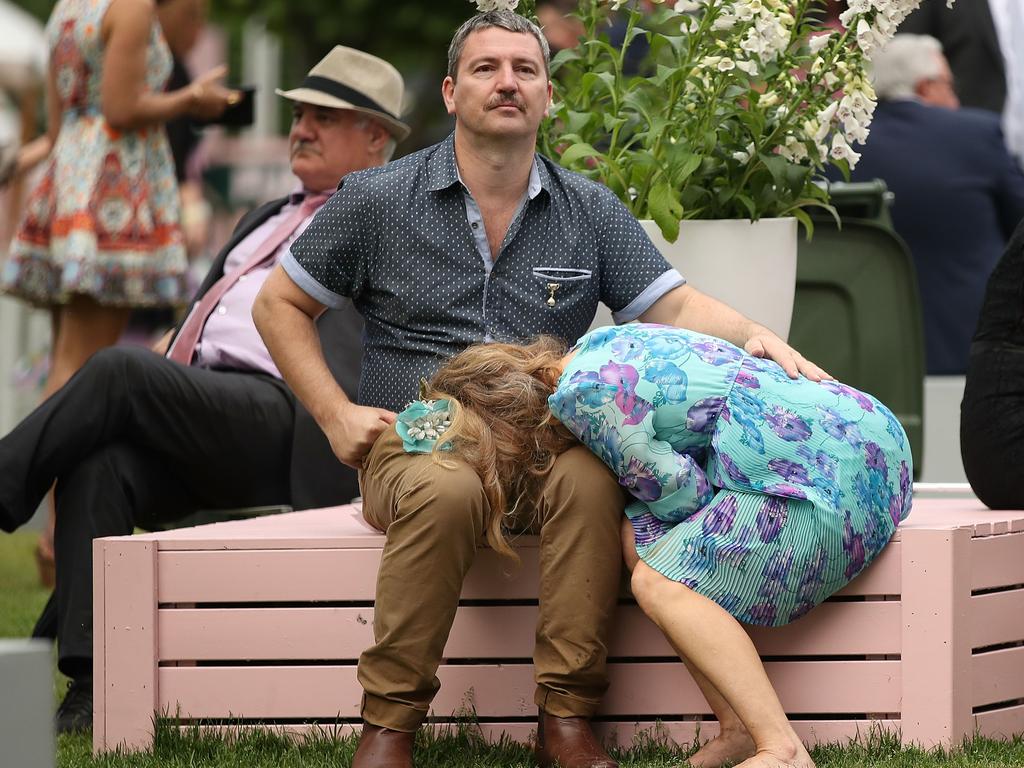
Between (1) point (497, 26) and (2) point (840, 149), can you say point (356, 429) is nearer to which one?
(1) point (497, 26)

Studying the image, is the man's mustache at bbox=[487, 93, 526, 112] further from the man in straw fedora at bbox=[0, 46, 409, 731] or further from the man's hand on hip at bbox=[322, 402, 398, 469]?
the man in straw fedora at bbox=[0, 46, 409, 731]

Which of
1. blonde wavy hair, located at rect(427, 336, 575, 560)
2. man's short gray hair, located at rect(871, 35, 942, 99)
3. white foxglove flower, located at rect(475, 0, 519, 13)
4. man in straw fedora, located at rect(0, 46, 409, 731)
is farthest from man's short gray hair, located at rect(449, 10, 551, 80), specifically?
man's short gray hair, located at rect(871, 35, 942, 99)

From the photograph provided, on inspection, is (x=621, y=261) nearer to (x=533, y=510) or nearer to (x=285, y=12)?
(x=533, y=510)

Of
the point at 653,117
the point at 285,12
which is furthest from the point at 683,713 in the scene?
the point at 285,12

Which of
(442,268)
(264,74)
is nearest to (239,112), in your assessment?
(442,268)

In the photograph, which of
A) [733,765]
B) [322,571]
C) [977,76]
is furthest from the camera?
[977,76]

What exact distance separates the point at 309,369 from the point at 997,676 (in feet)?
5.04

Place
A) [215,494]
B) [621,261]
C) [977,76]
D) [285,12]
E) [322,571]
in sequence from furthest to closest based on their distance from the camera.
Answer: [285,12], [977,76], [215,494], [621,261], [322,571]

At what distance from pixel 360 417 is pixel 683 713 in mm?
876

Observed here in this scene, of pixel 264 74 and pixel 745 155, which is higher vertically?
pixel 745 155

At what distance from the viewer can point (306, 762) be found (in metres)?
3.29

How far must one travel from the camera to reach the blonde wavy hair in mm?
3320

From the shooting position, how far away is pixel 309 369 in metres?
3.69

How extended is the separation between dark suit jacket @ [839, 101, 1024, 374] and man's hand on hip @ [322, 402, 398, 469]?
11.3 feet
